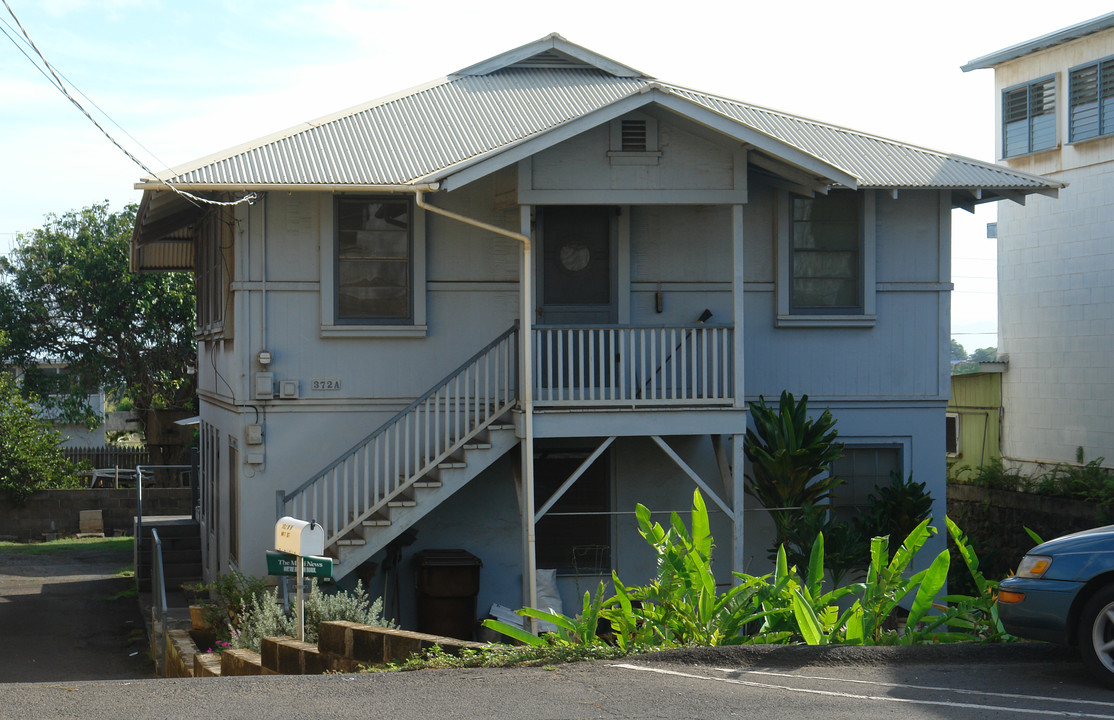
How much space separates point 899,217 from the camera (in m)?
14.3

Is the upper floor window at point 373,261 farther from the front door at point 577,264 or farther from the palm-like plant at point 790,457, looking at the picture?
the palm-like plant at point 790,457

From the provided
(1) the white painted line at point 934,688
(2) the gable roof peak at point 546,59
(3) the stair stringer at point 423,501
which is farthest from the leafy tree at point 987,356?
(1) the white painted line at point 934,688

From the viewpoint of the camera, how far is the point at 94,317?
2911 centimetres

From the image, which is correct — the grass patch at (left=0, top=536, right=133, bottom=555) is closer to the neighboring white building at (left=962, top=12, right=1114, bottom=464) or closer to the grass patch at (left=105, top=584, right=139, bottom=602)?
the grass patch at (left=105, top=584, right=139, bottom=602)

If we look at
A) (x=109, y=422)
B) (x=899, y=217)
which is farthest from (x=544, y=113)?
(x=109, y=422)

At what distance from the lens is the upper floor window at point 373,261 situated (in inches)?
523

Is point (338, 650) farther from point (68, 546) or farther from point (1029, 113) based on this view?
point (68, 546)

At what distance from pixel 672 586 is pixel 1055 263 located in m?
14.4

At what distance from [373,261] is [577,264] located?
2.40 meters

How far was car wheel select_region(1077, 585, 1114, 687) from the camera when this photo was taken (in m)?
6.83

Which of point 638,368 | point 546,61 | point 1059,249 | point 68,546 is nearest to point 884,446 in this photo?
point 638,368

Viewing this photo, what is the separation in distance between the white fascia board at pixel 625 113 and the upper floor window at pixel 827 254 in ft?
5.61

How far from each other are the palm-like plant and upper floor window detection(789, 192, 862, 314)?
1.67 metres

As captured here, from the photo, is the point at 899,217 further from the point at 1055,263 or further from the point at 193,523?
the point at 193,523
